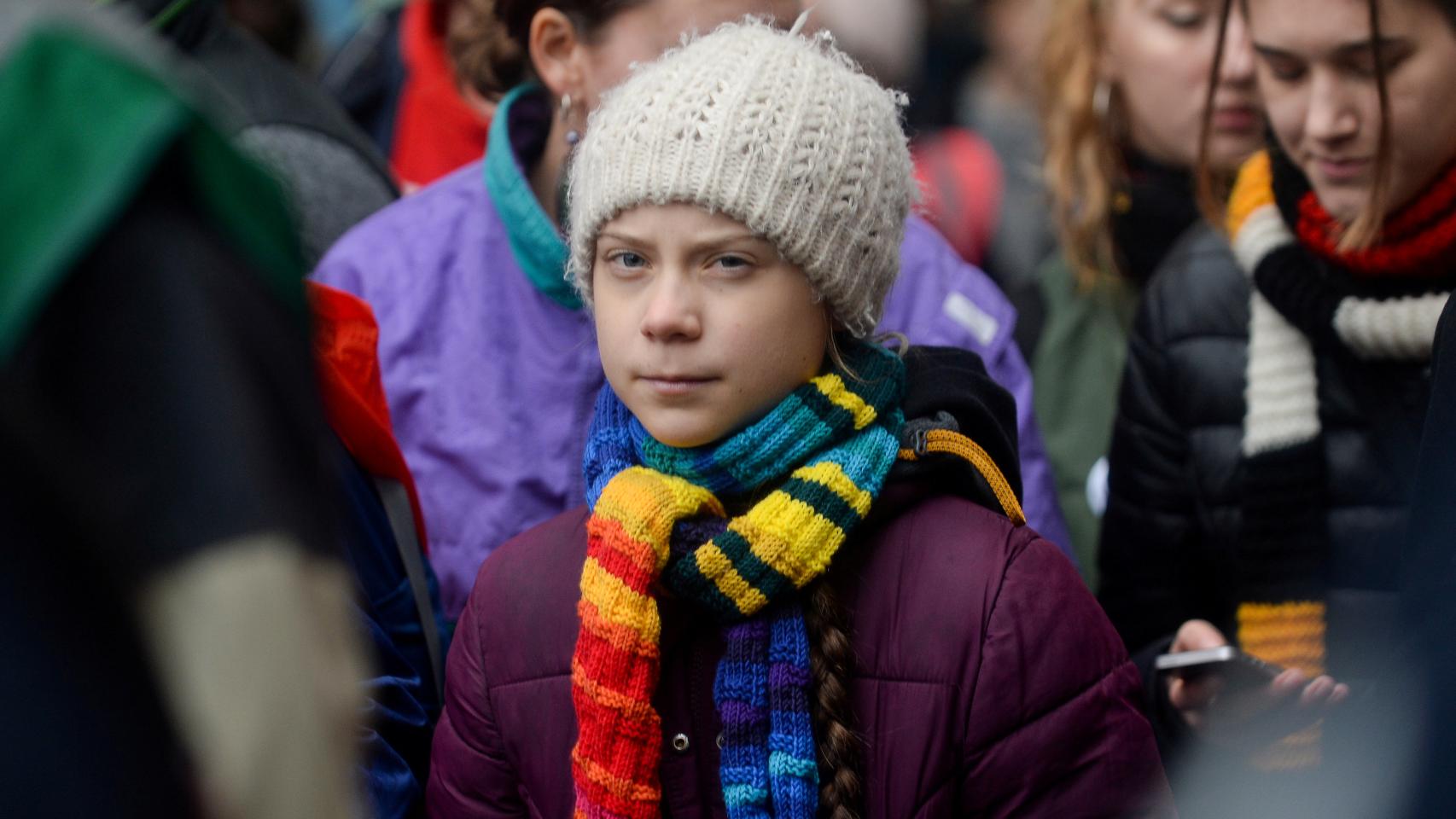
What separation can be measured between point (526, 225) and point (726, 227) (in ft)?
2.54

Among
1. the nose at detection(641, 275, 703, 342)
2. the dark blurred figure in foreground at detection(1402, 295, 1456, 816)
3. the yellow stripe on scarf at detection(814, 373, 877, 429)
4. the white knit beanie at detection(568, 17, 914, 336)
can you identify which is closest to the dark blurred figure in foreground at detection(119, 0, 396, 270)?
the white knit beanie at detection(568, 17, 914, 336)

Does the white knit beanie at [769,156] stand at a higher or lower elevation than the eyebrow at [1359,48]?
lower

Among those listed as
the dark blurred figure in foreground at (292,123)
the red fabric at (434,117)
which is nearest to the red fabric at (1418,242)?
the dark blurred figure in foreground at (292,123)

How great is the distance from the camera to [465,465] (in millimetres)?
2533

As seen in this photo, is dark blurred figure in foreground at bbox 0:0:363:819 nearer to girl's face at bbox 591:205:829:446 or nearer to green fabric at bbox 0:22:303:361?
green fabric at bbox 0:22:303:361

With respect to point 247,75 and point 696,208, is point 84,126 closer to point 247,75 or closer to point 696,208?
point 696,208

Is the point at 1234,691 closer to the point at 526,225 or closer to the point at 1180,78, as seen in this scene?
the point at 526,225

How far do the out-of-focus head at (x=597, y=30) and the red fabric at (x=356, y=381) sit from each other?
0.57 m

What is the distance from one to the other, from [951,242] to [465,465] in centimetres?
199

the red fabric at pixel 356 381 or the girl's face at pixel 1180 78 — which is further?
the girl's face at pixel 1180 78

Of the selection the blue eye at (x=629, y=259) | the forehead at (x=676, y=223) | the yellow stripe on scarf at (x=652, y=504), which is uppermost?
the forehead at (x=676, y=223)

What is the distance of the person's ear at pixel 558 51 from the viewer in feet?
8.56

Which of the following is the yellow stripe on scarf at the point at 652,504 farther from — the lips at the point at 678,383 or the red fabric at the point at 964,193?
the red fabric at the point at 964,193

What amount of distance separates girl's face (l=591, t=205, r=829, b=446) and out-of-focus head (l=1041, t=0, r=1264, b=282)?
59.5 inches
